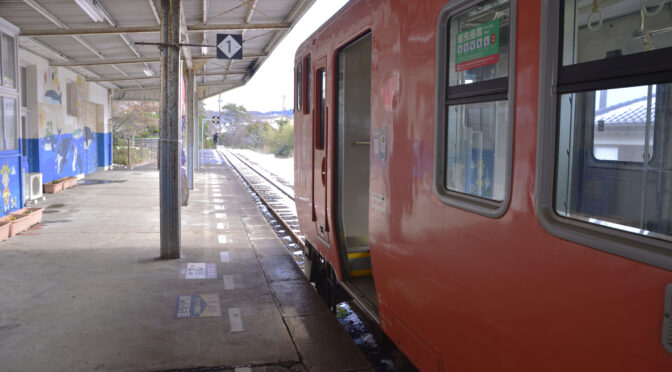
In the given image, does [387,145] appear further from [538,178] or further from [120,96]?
[120,96]

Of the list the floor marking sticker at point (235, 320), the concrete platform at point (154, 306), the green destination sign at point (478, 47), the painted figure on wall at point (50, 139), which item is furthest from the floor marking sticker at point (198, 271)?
the painted figure on wall at point (50, 139)

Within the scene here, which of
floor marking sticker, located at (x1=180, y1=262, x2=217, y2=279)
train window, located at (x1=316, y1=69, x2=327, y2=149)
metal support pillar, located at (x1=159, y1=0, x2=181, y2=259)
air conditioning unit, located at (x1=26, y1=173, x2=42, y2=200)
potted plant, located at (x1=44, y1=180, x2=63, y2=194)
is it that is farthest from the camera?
potted plant, located at (x1=44, y1=180, x2=63, y2=194)

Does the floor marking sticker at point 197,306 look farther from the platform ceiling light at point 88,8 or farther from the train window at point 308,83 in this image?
the platform ceiling light at point 88,8

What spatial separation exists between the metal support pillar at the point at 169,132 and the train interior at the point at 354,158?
343cm

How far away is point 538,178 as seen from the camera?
2027mm

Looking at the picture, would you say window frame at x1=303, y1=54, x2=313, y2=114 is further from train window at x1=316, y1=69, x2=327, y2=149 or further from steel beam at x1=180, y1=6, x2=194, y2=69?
steel beam at x1=180, y1=6, x2=194, y2=69

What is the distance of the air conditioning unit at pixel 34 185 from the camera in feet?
43.4

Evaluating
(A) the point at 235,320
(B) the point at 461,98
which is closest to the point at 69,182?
(A) the point at 235,320

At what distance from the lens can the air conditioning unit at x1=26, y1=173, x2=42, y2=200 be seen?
1323cm

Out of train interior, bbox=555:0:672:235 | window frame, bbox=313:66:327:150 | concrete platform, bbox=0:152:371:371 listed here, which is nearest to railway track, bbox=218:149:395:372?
concrete platform, bbox=0:152:371:371

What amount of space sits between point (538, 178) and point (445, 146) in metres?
0.81

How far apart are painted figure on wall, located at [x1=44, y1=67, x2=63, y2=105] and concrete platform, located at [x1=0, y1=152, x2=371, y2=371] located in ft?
24.4

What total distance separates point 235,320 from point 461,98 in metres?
3.37

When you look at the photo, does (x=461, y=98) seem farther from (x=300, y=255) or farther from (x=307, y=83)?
(x=300, y=255)
